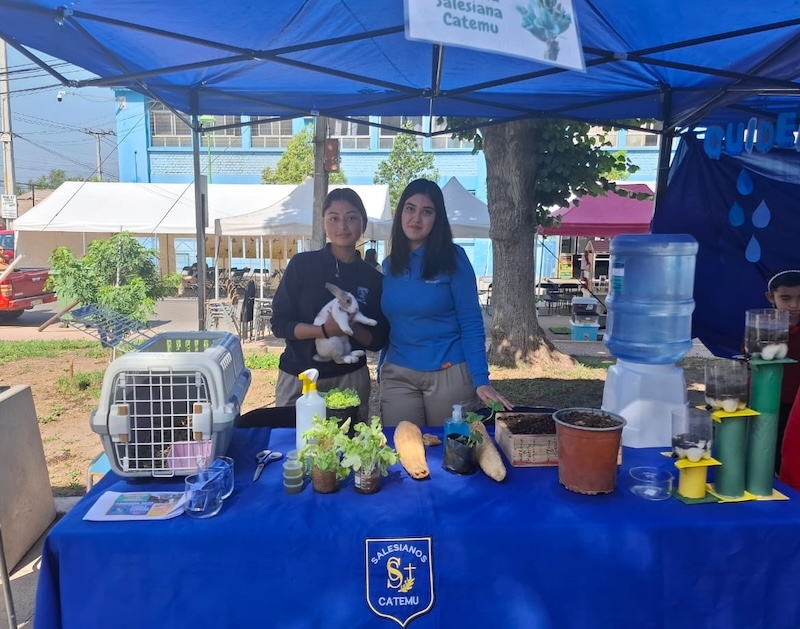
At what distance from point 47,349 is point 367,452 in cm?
868

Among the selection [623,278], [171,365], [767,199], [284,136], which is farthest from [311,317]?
[284,136]

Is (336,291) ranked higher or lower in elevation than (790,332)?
higher

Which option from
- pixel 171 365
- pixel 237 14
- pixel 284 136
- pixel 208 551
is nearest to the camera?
pixel 208 551

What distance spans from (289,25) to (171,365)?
5.79ft

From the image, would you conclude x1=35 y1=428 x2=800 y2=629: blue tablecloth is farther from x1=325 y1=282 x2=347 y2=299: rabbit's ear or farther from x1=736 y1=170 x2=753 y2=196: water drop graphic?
x1=736 y1=170 x2=753 y2=196: water drop graphic

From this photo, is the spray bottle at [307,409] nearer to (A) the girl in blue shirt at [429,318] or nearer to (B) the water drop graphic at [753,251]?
(A) the girl in blue shirt at [429,318]

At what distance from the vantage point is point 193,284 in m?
19.2

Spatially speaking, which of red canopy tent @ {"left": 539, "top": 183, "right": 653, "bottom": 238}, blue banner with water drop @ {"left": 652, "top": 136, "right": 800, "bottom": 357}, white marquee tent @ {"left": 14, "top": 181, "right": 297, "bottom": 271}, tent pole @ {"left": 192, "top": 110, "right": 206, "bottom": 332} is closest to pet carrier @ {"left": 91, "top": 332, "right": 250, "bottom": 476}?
tent pole @ {"left": 192, "top": 110, "right": 206, "bottom": 332}

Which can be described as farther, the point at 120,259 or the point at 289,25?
the point at 120,259

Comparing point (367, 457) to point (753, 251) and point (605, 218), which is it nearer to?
point (753, 251)

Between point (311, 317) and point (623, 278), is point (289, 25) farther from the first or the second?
point (623, 278)

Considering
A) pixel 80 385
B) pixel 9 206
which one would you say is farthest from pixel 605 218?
pixel 9 206

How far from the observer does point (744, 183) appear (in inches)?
155

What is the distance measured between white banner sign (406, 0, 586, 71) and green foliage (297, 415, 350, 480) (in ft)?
3.91
